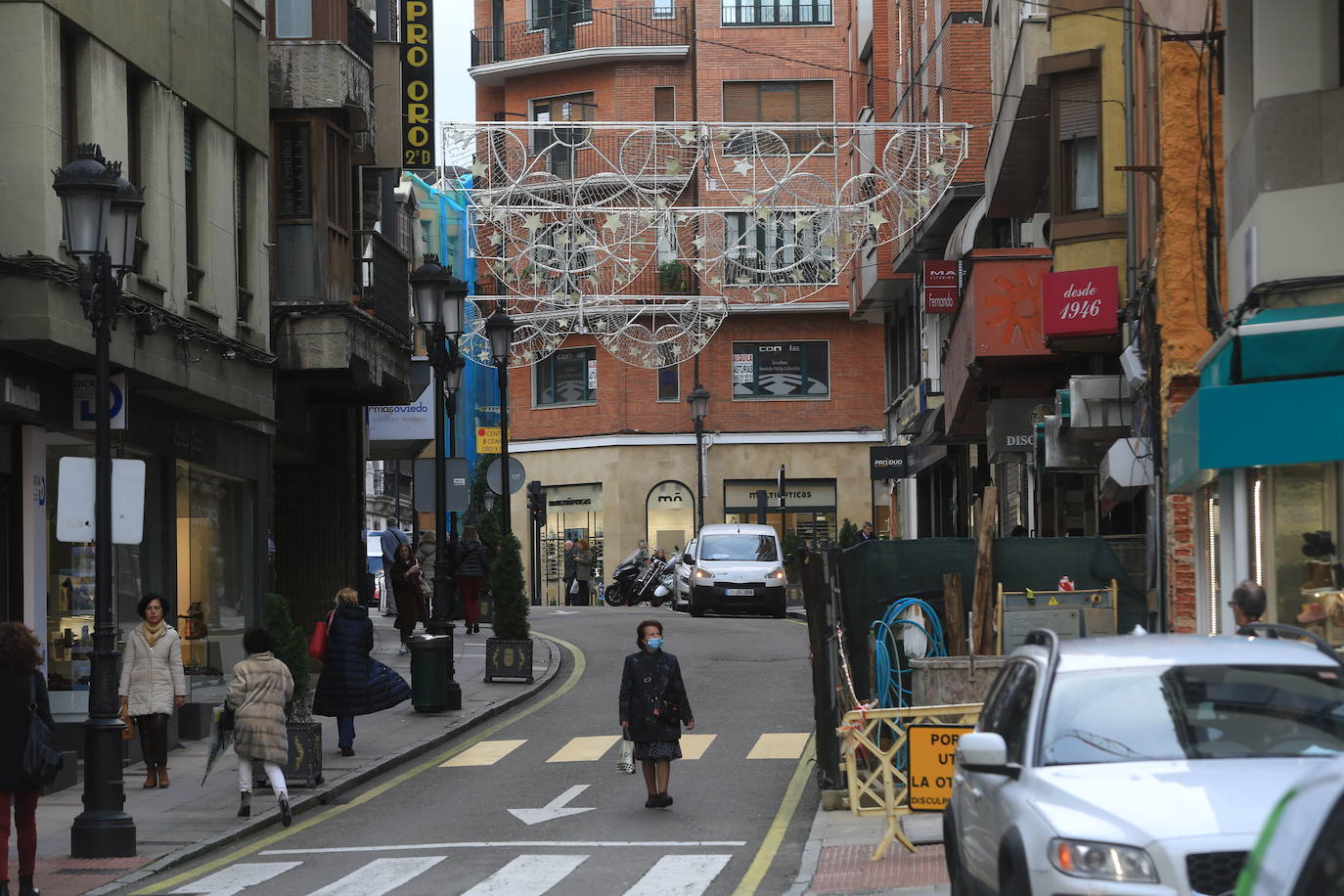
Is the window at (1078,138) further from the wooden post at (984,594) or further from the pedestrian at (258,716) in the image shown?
the pedestrian at (258,716)

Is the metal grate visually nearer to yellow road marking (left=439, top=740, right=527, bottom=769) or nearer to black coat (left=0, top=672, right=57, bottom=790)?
black coat (left=0, top=672, right=57, bottom=790)

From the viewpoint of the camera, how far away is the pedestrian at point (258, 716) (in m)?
16.9

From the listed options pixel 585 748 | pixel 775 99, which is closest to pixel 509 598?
pixel 585 748

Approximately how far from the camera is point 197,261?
78.0ft

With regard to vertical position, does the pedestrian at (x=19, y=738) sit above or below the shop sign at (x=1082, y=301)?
below

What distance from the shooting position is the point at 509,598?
27406 millimetres

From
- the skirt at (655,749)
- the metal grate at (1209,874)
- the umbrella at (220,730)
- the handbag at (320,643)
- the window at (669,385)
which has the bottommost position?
the skirt at (655,749)

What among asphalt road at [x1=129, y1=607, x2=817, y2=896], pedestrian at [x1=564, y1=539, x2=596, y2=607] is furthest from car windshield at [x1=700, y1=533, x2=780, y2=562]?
asphalt road at [x1=129, y1=607, x2=817, y2=896]

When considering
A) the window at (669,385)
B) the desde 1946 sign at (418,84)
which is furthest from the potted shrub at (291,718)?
the window at (669,385)

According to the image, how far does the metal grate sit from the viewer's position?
24.9 ft

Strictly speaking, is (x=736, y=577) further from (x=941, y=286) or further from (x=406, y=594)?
(x=406, y=594)

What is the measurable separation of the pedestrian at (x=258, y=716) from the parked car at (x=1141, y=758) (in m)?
8.46

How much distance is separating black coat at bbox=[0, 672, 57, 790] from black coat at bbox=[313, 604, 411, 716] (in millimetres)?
7516

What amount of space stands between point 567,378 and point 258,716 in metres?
46.5
